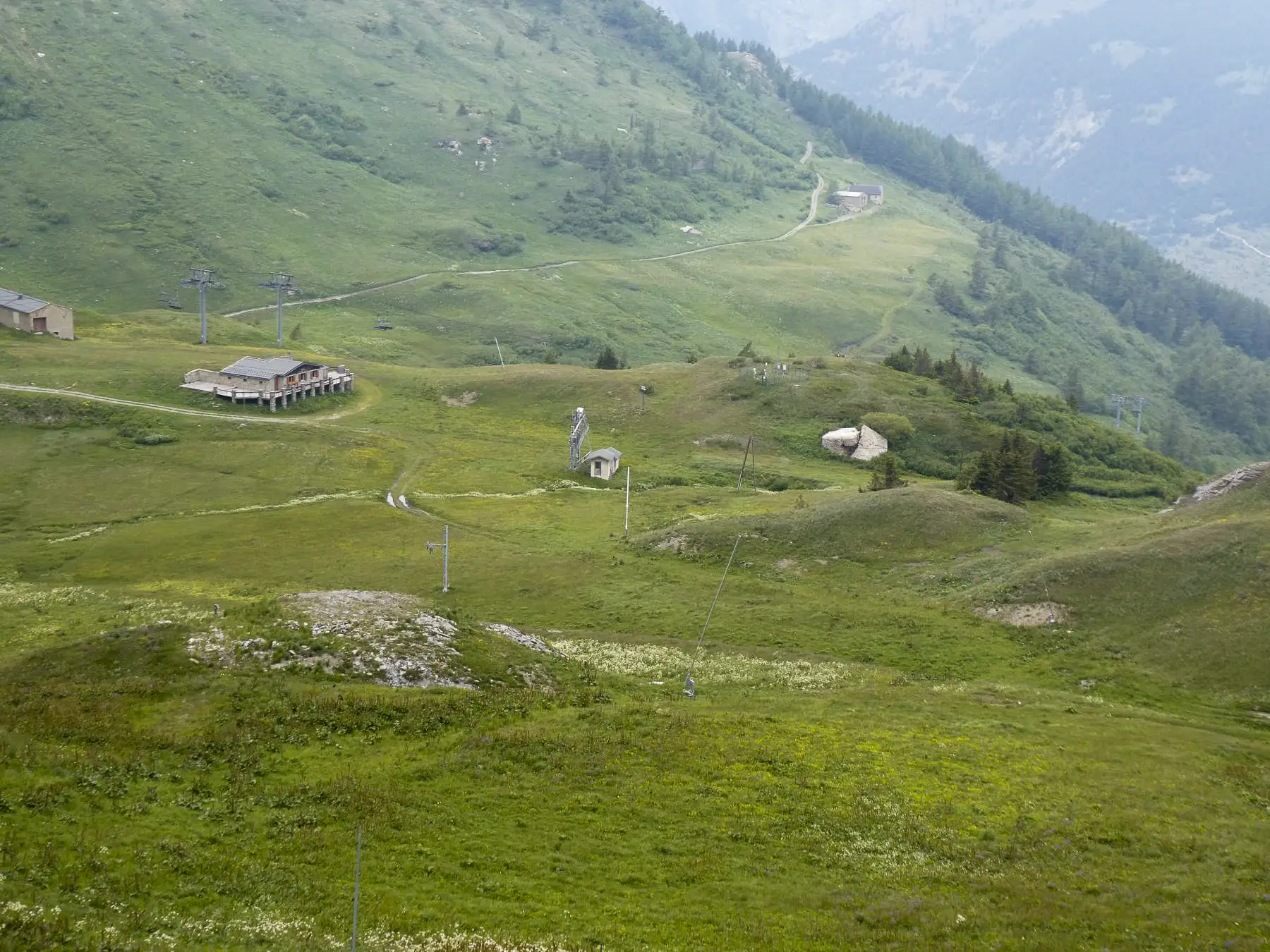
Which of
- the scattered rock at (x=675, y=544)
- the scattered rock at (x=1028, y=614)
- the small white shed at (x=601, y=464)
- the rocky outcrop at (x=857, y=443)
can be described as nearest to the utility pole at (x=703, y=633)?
the scattered rock at (x=675, y=544)

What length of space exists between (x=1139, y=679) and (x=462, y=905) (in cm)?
4048

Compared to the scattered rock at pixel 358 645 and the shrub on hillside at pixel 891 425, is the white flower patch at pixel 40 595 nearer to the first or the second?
the scattered rock at pixel 358 645

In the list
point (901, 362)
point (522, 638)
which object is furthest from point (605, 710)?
point (901, 362)

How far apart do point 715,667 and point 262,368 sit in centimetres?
8470

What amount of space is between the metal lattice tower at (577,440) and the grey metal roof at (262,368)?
34.9 m

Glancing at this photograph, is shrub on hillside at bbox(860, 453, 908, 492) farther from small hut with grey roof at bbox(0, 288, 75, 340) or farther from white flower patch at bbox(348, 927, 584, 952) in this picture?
small hut with grey roof at bbox(0, 288, 75, 340)

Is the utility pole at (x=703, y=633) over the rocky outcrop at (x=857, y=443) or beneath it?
beneath

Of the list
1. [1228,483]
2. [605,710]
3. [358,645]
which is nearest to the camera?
[605,710]

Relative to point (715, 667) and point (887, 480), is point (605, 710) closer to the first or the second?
point (715, 667)

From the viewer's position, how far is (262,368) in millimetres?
124438

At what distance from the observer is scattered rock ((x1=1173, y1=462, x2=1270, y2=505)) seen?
3300 inches

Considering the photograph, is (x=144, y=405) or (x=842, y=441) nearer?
(x=144, y=405)

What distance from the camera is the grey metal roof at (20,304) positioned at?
455 ft

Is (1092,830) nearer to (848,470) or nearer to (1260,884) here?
(1260,884)
